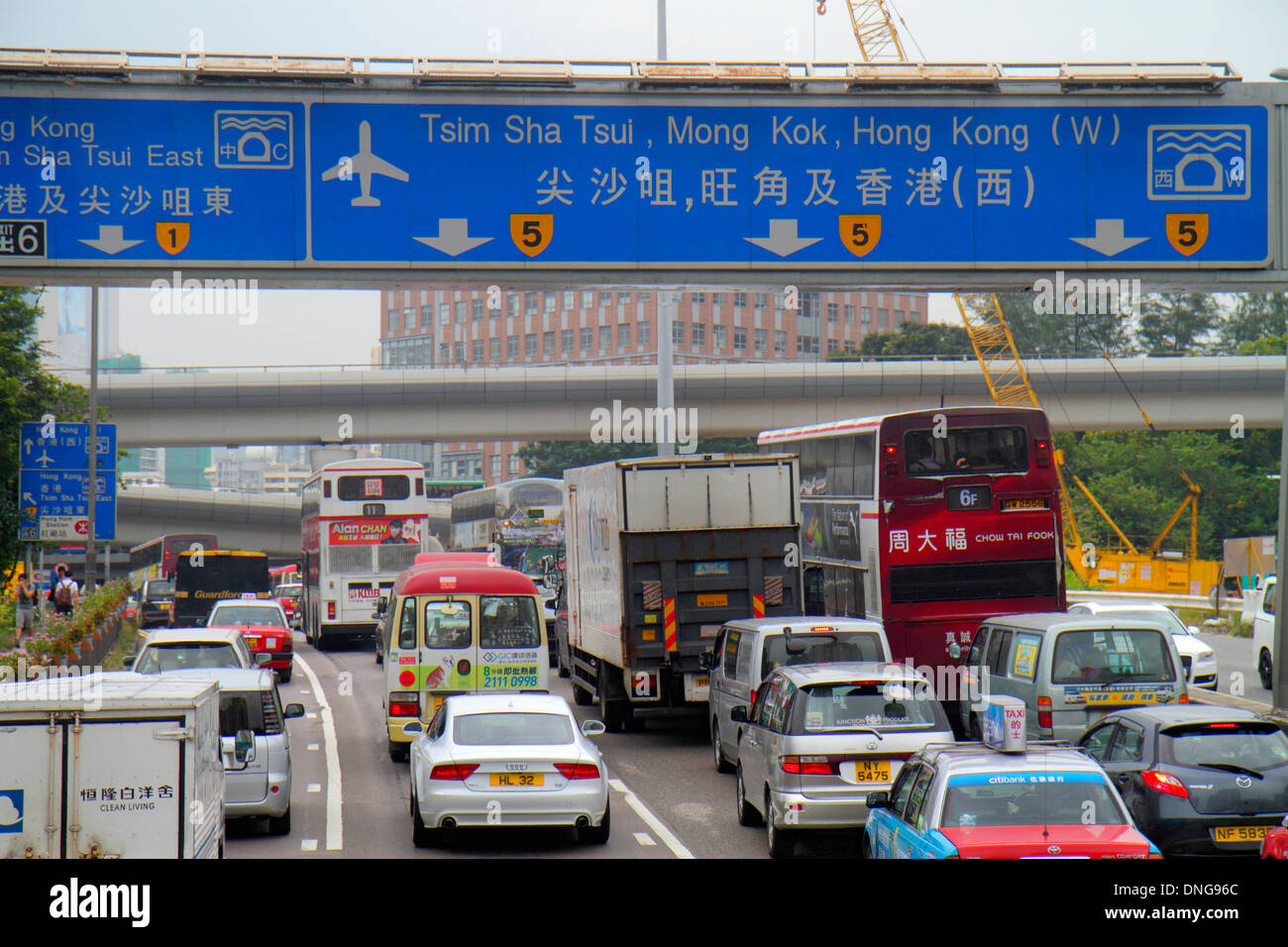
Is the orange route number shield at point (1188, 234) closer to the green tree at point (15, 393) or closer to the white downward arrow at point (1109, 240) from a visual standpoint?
the white downward arrow at point (1109, 240)

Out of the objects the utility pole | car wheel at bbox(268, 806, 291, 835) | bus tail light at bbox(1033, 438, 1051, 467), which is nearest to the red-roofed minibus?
car wheel at bbox(268, 806, 291, 835)

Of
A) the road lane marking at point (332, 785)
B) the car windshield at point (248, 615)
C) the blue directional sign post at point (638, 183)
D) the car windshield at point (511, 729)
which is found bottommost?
the road lane marking at point (332, 785)

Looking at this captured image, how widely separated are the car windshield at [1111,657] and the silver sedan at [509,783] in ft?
18.8

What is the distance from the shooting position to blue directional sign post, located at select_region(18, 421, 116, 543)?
28750 mm

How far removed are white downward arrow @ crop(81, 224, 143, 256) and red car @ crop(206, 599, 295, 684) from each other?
15920 mm

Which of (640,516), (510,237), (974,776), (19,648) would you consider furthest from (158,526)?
(974,776)

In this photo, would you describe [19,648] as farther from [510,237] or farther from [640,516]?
[510,237]

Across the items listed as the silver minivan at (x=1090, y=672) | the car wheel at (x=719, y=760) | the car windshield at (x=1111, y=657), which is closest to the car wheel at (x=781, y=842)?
the silver minivan at (x=1090, y=672)

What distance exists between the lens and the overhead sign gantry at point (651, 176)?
14.4m

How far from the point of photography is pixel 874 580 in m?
21.1

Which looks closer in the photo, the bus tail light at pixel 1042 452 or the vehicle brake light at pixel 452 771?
the vehicle brake light at pixel 452 771

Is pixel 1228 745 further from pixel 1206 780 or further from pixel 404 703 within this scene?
pixel 404 703

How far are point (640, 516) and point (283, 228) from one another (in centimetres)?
763

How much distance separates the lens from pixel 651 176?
14.9m
